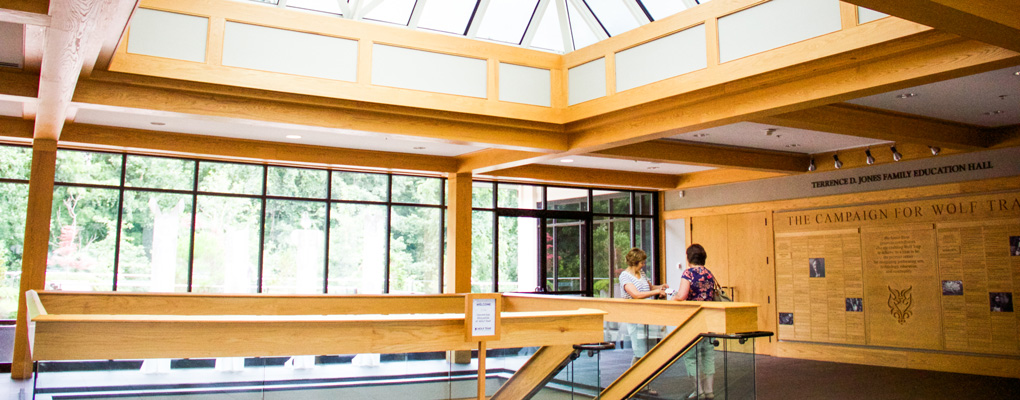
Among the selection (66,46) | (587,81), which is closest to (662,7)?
(587,81)

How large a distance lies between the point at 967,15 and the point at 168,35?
6739mm

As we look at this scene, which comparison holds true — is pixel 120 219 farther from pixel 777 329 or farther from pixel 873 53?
pixel 777 329

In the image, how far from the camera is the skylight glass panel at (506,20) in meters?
10.4

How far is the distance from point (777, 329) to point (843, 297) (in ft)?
4.58

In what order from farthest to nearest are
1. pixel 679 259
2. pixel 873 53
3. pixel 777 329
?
1. pixel 679 259
2. pixel 777 329
3. pixel 873 53

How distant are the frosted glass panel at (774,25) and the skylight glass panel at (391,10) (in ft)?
15.0

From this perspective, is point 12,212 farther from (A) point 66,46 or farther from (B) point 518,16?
(B) point 518,16

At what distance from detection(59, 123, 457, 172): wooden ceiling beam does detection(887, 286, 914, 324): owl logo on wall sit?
699 cm

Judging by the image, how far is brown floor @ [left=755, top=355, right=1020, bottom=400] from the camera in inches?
314

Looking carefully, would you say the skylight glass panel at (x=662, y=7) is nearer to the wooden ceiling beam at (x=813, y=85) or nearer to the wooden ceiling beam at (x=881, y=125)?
the wooden ceiling beam at (x=813, y=85)

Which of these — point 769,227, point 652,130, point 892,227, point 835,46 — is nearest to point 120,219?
point 652,130

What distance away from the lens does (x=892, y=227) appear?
10.7 meters

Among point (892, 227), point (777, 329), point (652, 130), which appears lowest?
point (777, 329)

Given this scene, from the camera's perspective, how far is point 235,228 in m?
11.0
